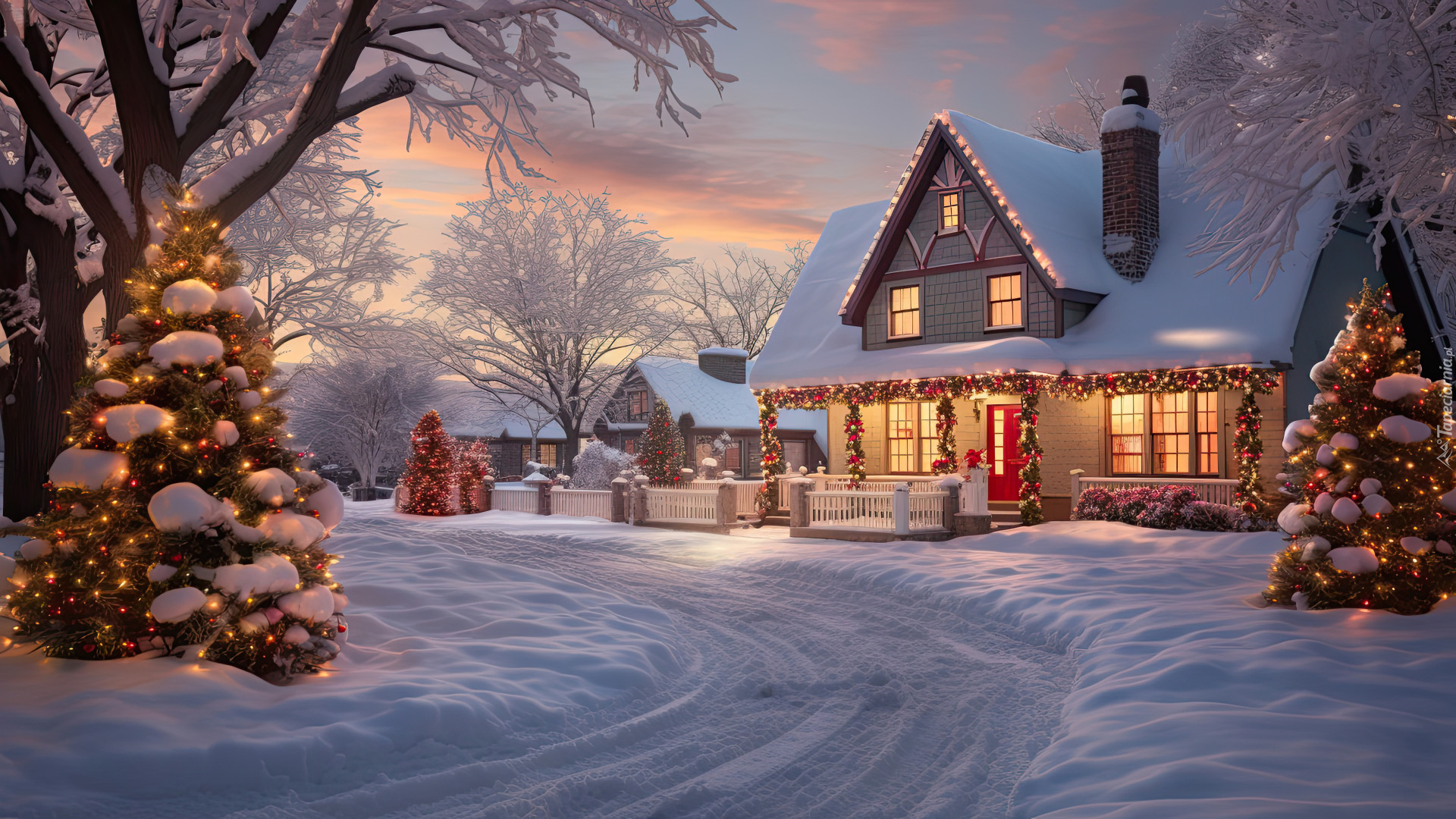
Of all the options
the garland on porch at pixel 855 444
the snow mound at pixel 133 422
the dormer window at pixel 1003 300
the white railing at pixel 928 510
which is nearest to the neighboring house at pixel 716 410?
the garland on porch at pixel 855 444

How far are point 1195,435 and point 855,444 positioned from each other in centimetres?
761

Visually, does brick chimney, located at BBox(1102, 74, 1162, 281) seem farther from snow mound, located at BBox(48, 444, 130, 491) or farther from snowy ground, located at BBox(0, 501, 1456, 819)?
snow mound, located at BBox(48, 444, 130, 491)

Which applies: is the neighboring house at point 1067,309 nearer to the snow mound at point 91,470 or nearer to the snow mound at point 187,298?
the snow mound at point 187,298

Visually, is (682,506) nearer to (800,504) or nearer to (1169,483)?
(800,504)

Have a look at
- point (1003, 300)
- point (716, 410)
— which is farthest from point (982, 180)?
point (716, 410)

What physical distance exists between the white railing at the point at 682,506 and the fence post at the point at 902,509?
16.1ft

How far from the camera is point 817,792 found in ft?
16.4

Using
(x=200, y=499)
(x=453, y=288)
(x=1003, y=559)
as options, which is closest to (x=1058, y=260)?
(x=1003, y=559)

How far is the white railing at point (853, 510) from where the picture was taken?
18.8 meters

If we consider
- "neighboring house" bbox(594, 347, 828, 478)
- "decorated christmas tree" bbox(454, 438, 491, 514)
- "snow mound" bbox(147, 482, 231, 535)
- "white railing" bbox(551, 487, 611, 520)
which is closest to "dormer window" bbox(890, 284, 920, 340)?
"white railing" bbox(551, 487, 611, 520)

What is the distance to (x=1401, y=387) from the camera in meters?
8.88

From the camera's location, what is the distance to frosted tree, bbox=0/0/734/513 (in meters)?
8.09

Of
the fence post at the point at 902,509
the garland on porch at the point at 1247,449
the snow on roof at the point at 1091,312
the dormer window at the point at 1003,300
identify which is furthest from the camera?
the dormer window at the point at 1003,300

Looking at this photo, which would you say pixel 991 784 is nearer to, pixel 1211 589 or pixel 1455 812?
pixel 1455 812
